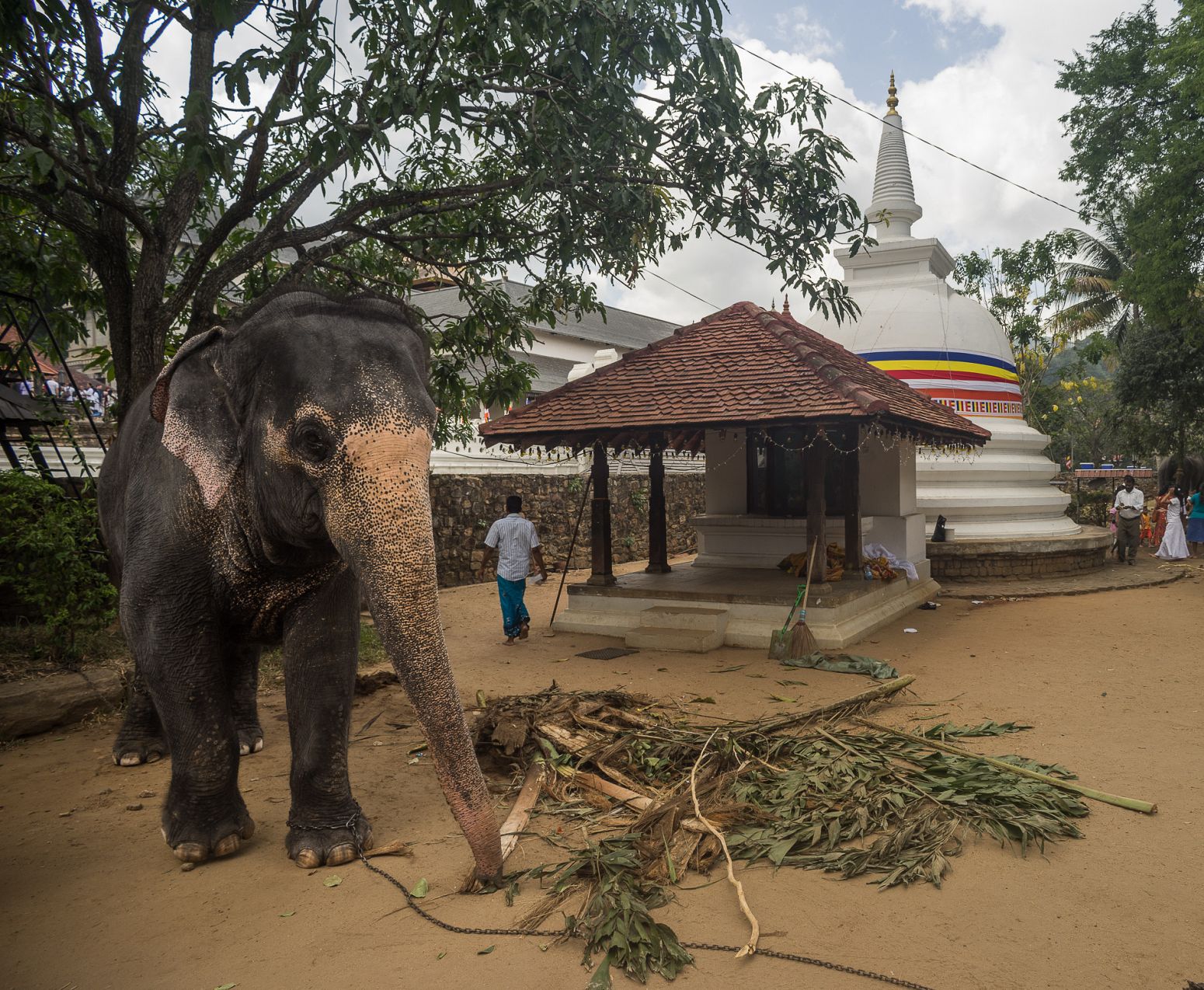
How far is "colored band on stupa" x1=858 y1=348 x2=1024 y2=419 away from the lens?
15094mm

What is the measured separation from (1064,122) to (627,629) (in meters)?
11.1

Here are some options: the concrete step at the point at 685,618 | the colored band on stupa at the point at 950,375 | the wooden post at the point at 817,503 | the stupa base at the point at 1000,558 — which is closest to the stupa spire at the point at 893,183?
the colored band on stupa at the point at 950,375

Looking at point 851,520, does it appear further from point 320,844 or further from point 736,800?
point 320,844

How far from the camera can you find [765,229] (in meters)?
7.07

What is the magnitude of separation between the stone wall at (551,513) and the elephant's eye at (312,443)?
7145 mm

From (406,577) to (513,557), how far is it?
6.27 meters

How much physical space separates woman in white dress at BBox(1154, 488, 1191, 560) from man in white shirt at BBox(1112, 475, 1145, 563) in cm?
90

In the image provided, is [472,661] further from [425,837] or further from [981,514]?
[981,514]

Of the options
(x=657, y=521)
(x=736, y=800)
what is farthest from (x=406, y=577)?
(x=657, y=521)

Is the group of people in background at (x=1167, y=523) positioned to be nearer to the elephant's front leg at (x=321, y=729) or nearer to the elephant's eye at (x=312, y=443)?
the elephant's front leg at (x=321, y=729)

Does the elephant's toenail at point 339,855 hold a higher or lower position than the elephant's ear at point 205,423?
lower

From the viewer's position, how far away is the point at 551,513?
1576 cm

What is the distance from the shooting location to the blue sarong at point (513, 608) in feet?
30.9

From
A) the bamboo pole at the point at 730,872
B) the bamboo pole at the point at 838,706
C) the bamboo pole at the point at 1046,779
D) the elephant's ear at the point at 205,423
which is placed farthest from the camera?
the bamboo pole at the point at 838,706
